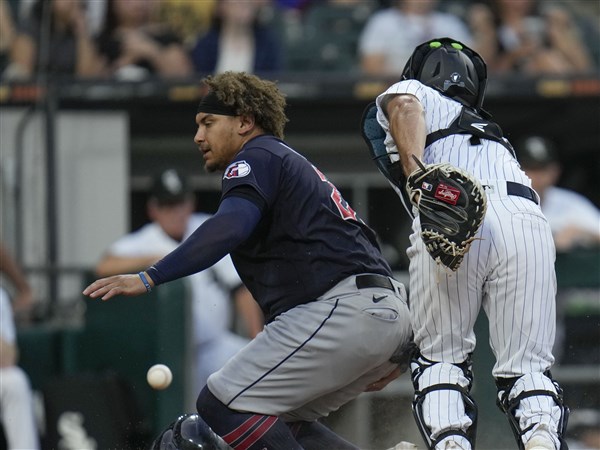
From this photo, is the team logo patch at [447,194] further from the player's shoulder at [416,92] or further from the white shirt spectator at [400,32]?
the white shirt spectator at [400,32]

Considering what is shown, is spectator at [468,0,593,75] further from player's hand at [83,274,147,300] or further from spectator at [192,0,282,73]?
player's hand at [83,274,147,300]

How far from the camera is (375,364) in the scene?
465 cm

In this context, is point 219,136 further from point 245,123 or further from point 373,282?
point 373,282

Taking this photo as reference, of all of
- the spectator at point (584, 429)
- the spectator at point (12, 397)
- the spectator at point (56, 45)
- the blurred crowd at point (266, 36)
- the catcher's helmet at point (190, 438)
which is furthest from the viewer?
the blurred crowd at point (266, 36)

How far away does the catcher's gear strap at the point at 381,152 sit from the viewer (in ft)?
16.0

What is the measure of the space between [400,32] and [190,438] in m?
5.16

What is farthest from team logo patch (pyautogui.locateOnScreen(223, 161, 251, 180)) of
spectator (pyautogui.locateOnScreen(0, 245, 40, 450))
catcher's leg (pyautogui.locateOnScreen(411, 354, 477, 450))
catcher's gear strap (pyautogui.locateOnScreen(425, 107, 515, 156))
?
spectator (pyautogui.locateOnScreen(0, 245, 40, 450))

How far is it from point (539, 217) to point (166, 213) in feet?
12.6

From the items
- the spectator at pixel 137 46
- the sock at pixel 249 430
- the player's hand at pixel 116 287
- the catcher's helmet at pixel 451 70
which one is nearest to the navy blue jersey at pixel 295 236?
the sock at pixel 249 430

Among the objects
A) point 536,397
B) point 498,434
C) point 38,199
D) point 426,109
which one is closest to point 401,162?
point 426,109

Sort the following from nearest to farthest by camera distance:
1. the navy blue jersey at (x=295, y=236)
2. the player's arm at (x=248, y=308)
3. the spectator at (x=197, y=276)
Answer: the navy blue jersey at (x=295, y=236) < the spectator at (x=197, y=276) < the player's arm at (x=248, y=308)

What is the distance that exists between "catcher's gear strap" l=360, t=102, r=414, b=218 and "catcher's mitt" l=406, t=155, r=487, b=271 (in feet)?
1.28

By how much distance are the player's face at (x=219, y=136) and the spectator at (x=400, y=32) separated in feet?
14.8

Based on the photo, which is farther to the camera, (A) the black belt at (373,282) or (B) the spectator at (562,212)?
(B) the spectator at (562,212)
